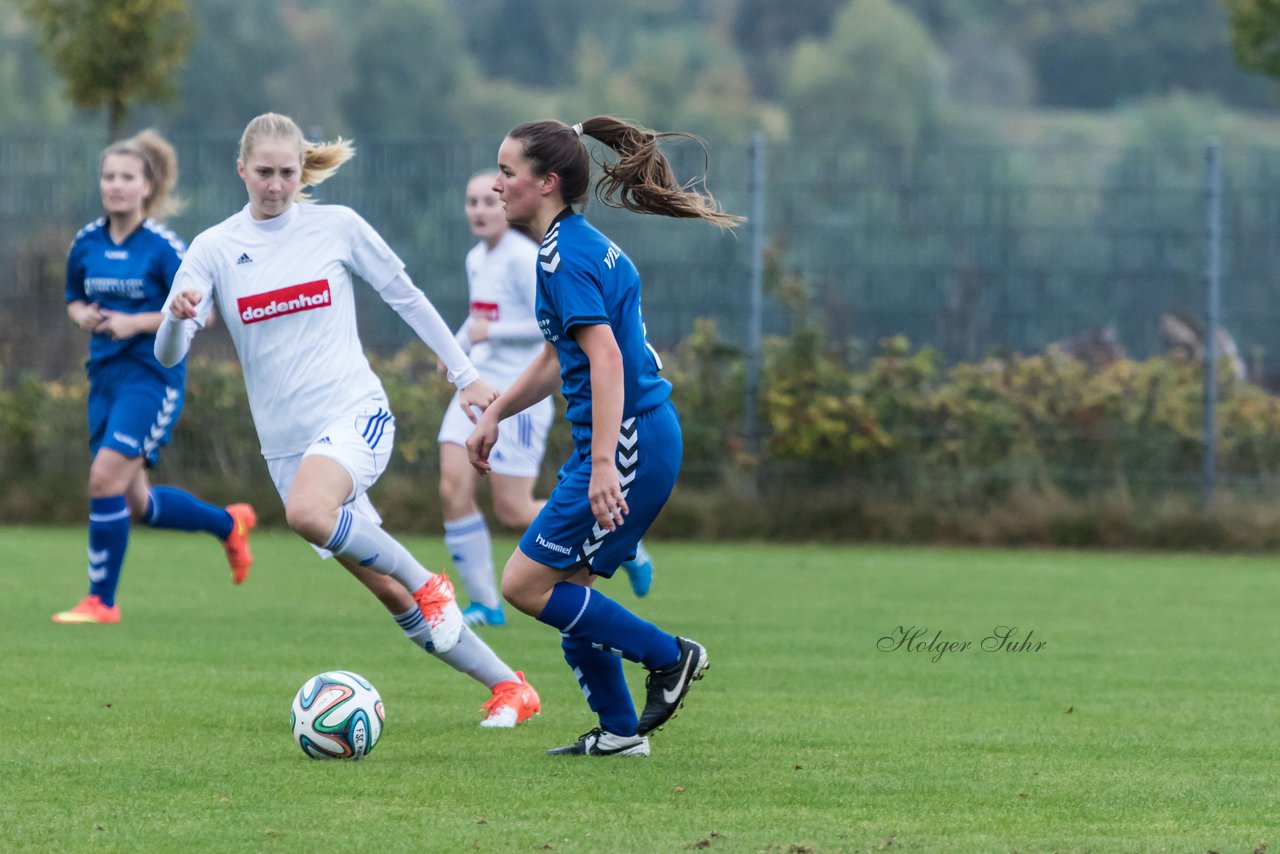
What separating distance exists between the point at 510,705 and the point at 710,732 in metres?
0.66

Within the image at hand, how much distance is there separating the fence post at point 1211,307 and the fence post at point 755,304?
3.30m

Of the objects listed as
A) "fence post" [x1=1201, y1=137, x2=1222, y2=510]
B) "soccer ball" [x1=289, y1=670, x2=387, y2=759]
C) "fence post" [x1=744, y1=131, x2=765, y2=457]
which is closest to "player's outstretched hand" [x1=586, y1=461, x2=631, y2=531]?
"soccer ball" [x1=289, y1=670, x2=387, y2=759]

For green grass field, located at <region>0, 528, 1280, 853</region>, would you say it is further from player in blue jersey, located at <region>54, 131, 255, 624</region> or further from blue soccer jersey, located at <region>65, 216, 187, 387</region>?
blue soccer jersey, located at <region>65, 216, 187, 387</region>

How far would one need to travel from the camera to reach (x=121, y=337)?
29.2 ft

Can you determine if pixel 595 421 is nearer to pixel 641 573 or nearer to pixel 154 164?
pixel 641 573

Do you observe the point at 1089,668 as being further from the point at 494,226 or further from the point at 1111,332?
the point at 1111,332

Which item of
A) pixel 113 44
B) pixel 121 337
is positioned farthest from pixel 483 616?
pixel 113 44

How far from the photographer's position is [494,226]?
31.4 feet

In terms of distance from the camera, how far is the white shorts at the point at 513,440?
9.48 m

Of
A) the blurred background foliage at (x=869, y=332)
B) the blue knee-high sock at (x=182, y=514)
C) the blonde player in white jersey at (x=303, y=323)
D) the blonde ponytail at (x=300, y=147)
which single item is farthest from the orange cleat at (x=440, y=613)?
the blurred background foliage at (x=869, y=332)

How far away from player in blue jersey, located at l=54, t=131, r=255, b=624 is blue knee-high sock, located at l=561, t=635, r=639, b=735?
379cm

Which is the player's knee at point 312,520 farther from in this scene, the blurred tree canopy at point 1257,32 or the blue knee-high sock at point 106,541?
the blurred tree canopy at point 1257,32

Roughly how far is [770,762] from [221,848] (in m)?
1.82

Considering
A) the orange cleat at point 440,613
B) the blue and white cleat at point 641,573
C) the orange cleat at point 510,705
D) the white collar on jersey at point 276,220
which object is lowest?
the blue and white cleat at point 641,573
